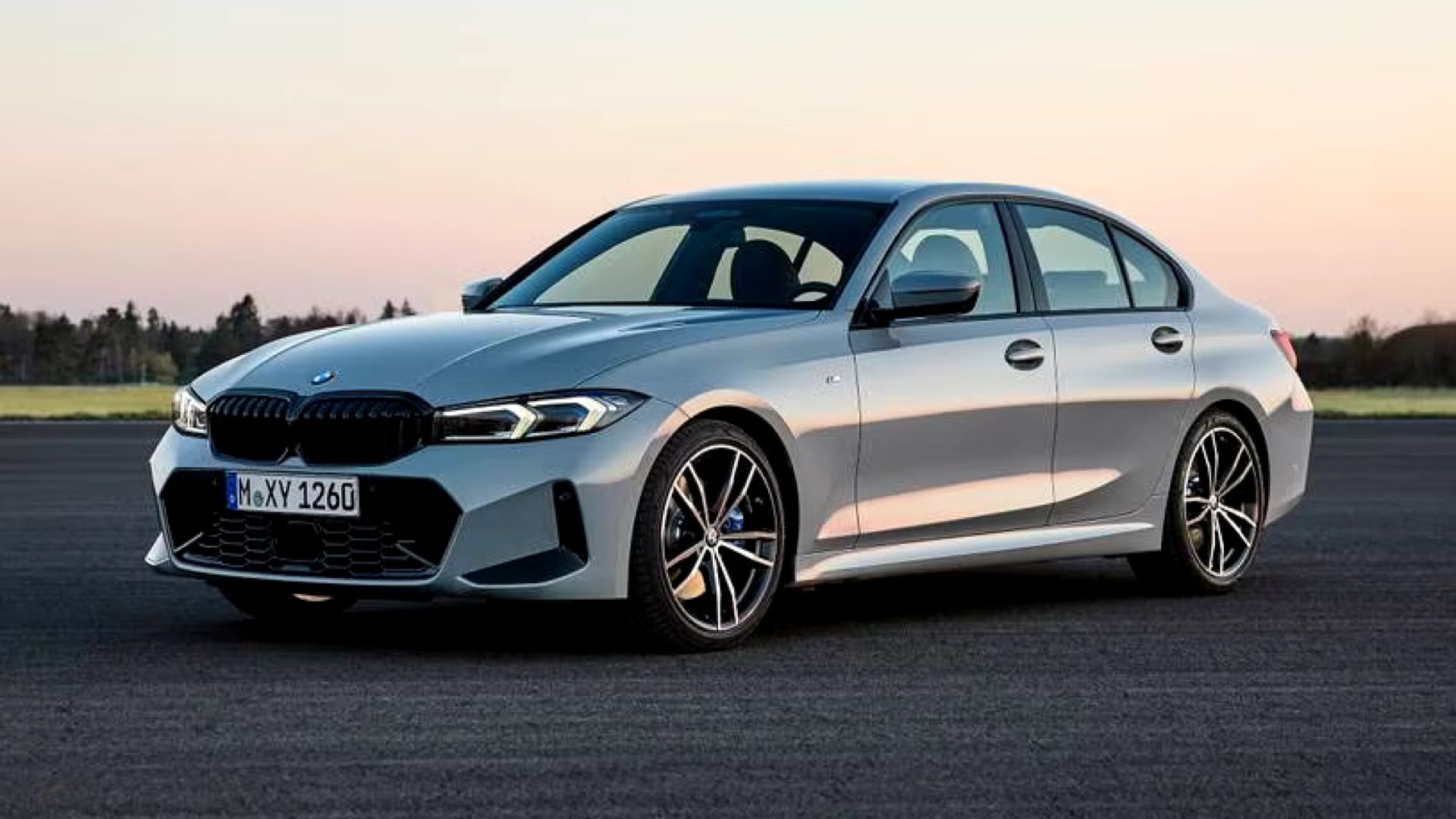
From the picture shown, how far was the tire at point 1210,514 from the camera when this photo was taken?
11.0 meters

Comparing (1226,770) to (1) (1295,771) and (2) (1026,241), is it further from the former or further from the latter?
(2) (1026,241)

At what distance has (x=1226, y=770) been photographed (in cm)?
644

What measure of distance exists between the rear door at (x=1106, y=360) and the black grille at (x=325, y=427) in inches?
117

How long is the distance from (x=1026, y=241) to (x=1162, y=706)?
10.9ft

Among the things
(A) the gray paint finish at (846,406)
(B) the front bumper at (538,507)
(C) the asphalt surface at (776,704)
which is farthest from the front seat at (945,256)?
(B) the front bumper at (538,507)

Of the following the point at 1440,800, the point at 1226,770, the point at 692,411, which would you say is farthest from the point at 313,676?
the point at 1440,800

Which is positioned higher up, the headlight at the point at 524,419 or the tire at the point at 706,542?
the headlight at the point at 524,419

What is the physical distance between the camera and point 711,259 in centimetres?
995

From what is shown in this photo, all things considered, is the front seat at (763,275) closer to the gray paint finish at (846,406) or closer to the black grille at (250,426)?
the gray paint finish at (846,406)

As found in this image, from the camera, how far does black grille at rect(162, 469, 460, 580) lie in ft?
27.6

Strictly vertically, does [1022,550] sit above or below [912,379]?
below

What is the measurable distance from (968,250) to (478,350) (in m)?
2.34

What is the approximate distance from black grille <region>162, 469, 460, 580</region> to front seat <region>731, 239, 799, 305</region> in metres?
1.77

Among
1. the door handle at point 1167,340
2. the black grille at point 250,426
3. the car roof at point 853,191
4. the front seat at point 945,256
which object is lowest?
the black grille at point 250,426
